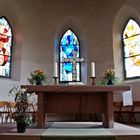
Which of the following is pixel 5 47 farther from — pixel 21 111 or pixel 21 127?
pixel 21 127

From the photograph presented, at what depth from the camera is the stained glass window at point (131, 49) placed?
793 centimetres

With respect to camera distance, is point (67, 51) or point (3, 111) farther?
point (67, 51)

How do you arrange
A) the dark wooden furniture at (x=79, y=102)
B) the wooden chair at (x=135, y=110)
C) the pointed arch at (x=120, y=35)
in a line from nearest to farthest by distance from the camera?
the dark wooden furniture at (x=79, y=102)
the wooden chair at (x=135, y=110)
the pointed arch at (x=120, y=35)

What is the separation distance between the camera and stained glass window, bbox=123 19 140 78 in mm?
7925

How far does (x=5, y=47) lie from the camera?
8.27m

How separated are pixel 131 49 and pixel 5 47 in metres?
4.65

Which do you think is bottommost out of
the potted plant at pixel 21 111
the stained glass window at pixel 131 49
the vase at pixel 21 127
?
the vase at pixel 21 127

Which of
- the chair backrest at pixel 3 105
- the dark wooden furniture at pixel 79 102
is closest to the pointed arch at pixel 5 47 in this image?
the chair backrest at pixel 3 105

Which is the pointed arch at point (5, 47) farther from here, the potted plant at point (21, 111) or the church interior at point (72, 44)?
the potted plant at point (21, 111)

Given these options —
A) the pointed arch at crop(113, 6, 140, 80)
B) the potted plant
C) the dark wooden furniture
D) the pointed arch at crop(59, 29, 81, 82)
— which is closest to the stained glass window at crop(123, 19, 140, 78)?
the pointed arch at crop(113, 6, 140, 80)

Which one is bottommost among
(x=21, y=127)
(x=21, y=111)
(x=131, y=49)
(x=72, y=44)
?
(x=21, y=127)

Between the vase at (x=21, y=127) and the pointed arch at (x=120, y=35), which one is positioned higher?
the pointed arch at (x=120, y=35)

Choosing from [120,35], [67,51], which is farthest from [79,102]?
[120,35]

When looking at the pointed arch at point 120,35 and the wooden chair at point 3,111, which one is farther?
the pointed arch at point 120,35
